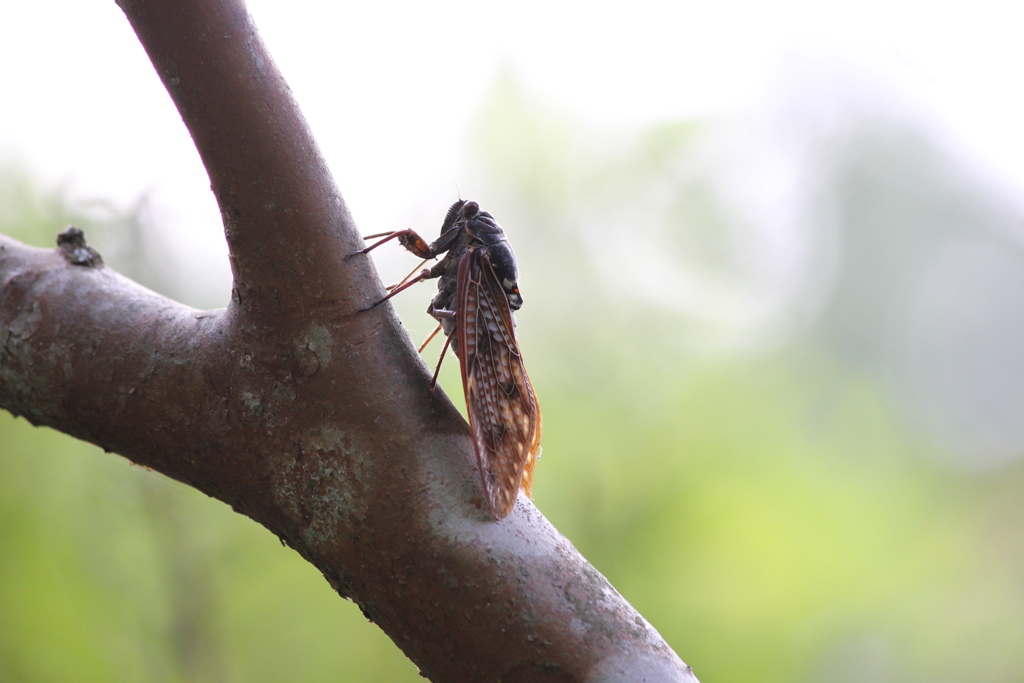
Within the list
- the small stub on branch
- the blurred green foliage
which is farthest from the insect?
the blurred green foliage

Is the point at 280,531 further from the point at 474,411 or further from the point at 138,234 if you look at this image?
the point at 138,234

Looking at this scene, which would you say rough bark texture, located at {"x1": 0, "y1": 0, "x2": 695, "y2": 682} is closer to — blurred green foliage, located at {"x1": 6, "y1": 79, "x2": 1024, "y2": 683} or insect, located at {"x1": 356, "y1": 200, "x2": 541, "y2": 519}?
insect, located at {"x1": 356, "y1": 200, "x2": 541, "y2": 519}

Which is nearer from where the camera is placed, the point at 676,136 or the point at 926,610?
the point at 926,610

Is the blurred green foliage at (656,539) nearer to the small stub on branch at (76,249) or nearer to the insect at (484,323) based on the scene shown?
the insect at (484,323)

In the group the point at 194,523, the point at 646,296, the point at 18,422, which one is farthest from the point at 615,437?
the point at 18,422

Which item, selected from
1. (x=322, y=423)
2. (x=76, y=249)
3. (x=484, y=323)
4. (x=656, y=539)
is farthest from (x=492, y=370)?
(x=656, y=539)

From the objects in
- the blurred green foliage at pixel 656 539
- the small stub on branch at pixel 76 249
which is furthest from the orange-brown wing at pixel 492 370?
the blurred green foliage at pixel 656 539
